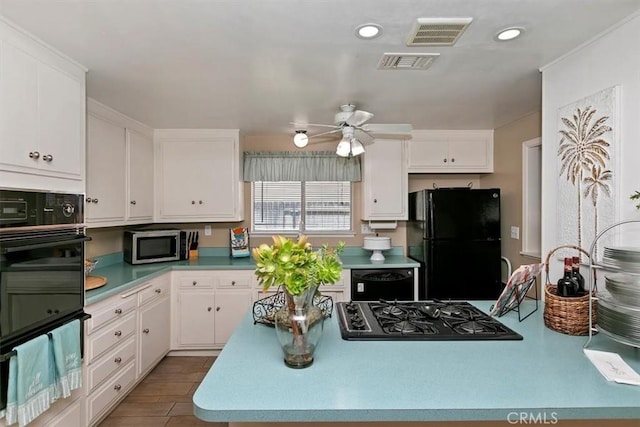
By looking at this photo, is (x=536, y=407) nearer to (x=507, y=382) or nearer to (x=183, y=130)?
(x=507, y=382)

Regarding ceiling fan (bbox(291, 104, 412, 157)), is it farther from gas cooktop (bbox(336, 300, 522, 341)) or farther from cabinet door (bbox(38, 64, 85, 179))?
cabinet door (bbox(38, 64, 85, 179))

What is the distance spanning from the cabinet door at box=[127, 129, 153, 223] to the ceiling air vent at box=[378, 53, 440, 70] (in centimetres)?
245

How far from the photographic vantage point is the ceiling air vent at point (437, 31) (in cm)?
152

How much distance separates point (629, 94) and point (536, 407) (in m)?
1.47

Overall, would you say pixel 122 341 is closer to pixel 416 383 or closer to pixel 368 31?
pixel 416 383

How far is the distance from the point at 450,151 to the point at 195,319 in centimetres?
319

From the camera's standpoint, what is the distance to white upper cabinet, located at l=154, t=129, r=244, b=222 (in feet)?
11.6

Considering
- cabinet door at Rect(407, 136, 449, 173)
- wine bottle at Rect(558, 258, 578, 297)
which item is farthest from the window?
wine bottle at Rect(558, 258, 578, 297)

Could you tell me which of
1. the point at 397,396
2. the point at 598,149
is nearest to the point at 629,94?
the point at 598,149

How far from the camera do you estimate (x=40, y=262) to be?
163 centimetres

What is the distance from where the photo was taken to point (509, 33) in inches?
64.6

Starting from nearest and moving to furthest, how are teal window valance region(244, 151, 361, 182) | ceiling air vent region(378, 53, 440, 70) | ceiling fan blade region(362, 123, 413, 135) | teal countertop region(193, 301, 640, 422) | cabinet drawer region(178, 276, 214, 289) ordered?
teal countertop region(193, 301, 640, 422), ceiling air vent region(378, 53, 440, 70), ceiling fan blade region(362, 123, 413, 135), cabinet drawer region(178, 276, 214, 289), teal window valance region(244, 151, 361, 182)

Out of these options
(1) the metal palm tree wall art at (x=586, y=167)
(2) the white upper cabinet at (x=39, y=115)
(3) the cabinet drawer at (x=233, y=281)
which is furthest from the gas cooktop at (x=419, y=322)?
(2) the white upper cabinet at (x=39, y=115)

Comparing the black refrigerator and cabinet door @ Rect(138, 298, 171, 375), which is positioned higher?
the black refrigerator
